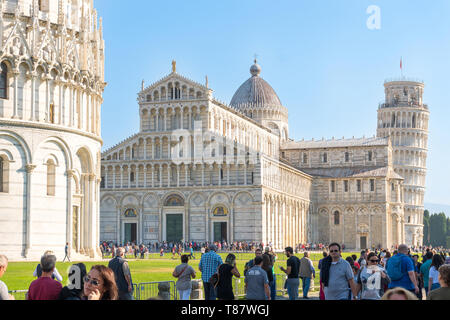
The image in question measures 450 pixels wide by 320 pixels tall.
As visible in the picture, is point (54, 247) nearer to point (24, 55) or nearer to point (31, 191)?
point (31, 191)

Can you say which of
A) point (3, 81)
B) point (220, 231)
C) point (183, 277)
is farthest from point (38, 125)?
point (220, 231)

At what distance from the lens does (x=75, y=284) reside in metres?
10.6

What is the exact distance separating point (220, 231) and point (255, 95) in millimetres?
35683

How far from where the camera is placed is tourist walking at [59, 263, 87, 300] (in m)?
9.35

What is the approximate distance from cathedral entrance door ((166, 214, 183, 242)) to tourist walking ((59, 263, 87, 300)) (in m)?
71.9

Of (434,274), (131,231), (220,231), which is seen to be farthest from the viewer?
(131,231)

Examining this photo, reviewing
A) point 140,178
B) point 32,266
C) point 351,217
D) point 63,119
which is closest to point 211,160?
point 140,178

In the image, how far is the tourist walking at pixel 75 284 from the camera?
9.35 metres

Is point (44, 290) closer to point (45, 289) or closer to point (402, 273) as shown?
point (45, 289)

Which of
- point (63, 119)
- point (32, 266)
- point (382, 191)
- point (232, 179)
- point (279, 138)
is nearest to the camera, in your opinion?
point (32, 266)

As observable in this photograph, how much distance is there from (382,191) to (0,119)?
2771 inches

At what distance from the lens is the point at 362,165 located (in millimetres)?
106688

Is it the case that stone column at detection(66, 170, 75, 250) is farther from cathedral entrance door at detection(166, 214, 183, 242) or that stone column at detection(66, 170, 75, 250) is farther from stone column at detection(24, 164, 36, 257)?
cathedral entrance door at detection(166, 214, 183, 242)

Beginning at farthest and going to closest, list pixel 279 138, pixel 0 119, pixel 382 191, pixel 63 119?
pixel 279 138
pixel 382 191
pixel 63 119
pixel 0 119
